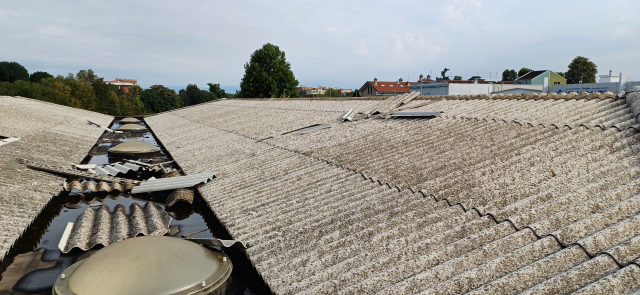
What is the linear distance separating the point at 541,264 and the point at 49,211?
29.5ft

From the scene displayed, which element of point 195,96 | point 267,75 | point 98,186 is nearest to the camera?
point 98,186

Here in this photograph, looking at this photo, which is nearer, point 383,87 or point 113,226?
point 113,226

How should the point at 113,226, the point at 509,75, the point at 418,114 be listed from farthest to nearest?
1. the point at 509,75
2. the point at 418,114
3. the point at 113,226

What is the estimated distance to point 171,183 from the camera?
934 centimetres

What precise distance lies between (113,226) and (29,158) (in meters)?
6.65

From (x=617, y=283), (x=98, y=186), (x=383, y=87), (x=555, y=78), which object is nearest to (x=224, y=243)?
(x=617, y=283)

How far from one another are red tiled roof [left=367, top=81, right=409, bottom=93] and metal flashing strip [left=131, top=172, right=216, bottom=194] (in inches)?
2730

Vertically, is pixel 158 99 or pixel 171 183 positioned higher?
pixel 158 99

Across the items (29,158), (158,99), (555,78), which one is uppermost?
(555,78)

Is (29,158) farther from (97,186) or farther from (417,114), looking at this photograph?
(417,114)

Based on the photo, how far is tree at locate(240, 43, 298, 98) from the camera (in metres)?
72.5

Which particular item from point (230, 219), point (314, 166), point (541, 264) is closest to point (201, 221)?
point (230, 219)

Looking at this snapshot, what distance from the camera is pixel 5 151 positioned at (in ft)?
38.3

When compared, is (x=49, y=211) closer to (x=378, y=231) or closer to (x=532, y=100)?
(x=378, y=231)
